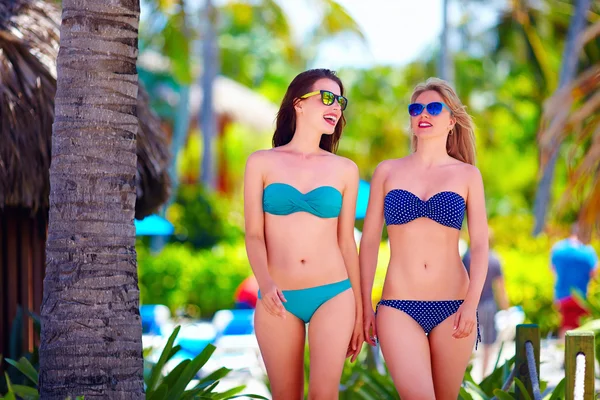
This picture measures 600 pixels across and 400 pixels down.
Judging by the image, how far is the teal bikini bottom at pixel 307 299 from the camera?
4133mm

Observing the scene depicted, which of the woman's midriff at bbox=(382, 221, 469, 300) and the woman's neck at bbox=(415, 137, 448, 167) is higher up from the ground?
the woman's neck at bbox=(415, 137, 448, 167)

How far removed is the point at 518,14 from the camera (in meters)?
23.8

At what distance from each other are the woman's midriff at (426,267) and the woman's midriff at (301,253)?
0.32 m

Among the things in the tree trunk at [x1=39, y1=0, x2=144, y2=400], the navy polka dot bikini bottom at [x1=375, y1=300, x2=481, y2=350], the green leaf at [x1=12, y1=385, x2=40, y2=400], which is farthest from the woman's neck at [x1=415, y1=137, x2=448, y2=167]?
the green leaf at [x1=12, y1=385, x2=40, y2=400]

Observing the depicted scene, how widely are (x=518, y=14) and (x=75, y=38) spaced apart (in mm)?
21109

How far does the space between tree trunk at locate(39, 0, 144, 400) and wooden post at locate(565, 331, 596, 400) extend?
208 cm

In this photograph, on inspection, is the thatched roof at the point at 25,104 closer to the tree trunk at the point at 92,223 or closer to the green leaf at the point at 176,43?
the tree trunk at the point at 92,223

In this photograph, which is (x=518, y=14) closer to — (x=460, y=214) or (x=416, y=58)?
(x=416, y=58)

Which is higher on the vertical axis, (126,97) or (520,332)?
(126,97)

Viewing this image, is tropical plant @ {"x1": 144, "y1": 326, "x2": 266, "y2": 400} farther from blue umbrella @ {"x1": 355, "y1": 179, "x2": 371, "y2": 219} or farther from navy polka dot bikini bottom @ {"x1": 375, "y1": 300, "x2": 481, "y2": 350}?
blue umbrella @ {"x1": 355, "y1": 179, "x2": 371, "y2": 219}

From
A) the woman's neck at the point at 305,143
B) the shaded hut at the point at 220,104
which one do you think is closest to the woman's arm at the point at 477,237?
the woman's neck at the point at 305,143

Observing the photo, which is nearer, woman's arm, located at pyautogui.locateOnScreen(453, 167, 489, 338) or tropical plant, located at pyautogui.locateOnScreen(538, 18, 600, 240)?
woman's arm, located at pyautogui.locateOnScreen(453, 167, 489, 338)

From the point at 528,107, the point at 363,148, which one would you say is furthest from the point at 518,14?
the point at 528,107

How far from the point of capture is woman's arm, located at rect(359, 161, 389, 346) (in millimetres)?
4375
